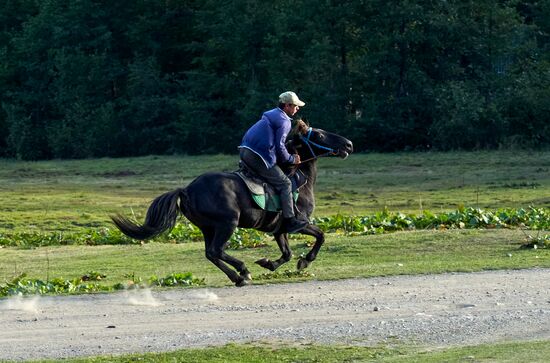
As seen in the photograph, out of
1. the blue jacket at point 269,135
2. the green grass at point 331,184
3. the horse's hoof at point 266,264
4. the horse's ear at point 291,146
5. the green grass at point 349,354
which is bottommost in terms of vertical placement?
the green grass at point 331,184

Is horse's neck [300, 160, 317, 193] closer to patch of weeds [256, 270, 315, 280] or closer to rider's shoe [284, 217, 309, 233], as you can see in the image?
rider's shoe [284, 217, 309, 233]

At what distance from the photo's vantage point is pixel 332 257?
20.5m

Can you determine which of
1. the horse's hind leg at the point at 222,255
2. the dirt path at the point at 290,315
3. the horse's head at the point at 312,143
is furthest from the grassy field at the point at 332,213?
the horse's head at the point at 312,143

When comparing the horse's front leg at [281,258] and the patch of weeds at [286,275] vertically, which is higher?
the horse's front leg at [281,258]

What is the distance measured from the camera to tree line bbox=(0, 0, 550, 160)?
53.8 m

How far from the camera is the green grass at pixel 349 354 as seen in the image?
11.8m

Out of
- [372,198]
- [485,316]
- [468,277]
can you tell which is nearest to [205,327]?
[485,316]

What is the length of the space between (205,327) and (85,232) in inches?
529

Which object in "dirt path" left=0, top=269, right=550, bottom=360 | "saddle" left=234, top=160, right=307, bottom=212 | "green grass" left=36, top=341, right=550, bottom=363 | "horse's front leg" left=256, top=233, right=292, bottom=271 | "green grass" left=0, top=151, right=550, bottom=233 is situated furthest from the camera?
"green grass" left=0, top=151, right=550, bottom=233

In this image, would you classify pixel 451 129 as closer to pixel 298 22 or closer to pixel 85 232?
pixel 298 22

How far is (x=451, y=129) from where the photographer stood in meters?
Result: 53.3

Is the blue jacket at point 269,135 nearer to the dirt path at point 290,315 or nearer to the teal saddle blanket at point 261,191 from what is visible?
the teal saddle blanket at point 261,191

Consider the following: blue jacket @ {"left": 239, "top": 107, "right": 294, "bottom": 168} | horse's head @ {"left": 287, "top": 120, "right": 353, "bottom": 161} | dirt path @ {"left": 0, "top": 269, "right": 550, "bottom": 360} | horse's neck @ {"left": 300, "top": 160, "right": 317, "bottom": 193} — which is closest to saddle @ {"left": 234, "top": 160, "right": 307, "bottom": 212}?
blue jacket @ {"left": 239, "top": 107, "right": 294, "bottom": 168}

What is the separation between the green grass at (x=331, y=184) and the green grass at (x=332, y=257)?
21.6 feet
